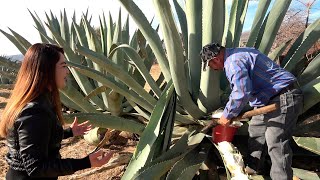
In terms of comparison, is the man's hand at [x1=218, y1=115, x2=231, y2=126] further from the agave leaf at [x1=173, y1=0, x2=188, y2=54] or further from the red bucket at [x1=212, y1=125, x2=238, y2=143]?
the agave leaf at [x1=173, y1=0, x2=188, y2=54]

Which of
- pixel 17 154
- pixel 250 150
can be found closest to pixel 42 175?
pixel 17 154

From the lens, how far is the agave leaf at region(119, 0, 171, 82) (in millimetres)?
2127

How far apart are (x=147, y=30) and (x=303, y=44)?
1027mm

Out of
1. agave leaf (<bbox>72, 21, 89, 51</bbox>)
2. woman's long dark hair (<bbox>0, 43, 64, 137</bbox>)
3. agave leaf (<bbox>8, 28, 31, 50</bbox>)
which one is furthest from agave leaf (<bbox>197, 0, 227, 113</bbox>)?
agave leaf (<bbox>72, 21, 89, 51</bbox>)

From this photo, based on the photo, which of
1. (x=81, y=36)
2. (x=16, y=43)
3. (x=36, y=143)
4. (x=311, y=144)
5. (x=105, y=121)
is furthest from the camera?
(x=81, y=36)

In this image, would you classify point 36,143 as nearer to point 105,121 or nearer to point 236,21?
point 105,121

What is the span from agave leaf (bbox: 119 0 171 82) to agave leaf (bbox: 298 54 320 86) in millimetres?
828

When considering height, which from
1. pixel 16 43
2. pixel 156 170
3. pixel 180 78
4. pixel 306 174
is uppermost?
pixel 16 43

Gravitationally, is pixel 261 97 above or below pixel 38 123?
below

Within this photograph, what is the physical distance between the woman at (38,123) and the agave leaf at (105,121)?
52 cm

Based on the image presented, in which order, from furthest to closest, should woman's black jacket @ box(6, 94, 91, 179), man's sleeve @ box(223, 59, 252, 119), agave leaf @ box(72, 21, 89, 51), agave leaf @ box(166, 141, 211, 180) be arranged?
agave leaf @ box(72, 21, 89, 51) → man's sleeve @ box(223, 59, 252, 119) → agave leaf @ box(166, 141, 211, 180) → woman's black jacket @ box(6, 94, 91, 179)

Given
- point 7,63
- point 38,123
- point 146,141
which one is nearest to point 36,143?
point 38,123

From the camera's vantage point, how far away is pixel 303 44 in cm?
257

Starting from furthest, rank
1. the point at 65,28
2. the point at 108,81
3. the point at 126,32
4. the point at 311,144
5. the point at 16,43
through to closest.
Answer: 1. the point at 65,28
2. the point at 126,32
3. the point at 16,43
4. the point at 108,81
5. the point at 311,144
